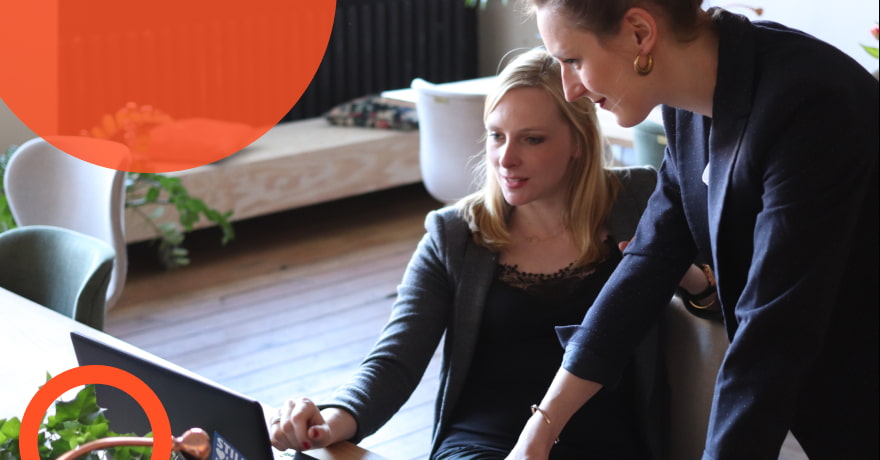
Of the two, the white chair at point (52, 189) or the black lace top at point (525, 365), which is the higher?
the black lace top at point (525, 365)

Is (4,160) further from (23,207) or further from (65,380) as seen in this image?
(65,380)

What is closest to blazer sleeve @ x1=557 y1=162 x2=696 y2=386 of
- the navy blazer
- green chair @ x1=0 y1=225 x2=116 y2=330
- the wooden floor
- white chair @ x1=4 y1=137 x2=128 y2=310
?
the navy blazer

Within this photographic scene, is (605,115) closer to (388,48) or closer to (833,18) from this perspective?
(833,18)

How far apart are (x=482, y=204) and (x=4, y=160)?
2439 millimetres

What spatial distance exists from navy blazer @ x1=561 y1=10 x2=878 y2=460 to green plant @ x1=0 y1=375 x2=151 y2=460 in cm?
59

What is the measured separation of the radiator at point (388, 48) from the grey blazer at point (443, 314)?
3561 millimetres

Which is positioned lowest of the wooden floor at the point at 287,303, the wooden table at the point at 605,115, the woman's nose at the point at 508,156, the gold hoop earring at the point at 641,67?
the wooden floor at the point at 287,303

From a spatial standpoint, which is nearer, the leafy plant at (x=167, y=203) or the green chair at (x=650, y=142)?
the green chair at (x=650, y=142)

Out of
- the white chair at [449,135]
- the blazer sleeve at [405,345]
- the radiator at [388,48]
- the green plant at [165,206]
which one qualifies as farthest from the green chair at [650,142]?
the radiator at [388,48]

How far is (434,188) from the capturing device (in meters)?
3.86

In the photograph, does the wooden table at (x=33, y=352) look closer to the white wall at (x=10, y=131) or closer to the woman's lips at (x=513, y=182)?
the woman's lips at (x=513, y=182)

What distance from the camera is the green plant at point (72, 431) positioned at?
100cm

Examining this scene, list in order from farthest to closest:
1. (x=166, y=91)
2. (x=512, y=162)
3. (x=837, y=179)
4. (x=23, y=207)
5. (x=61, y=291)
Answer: (x=166, y=91), (x=23, y=207), (x=61, y=291), (x=512, y=162), (x=837, y=179)

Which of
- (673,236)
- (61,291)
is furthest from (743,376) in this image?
(61,291)
